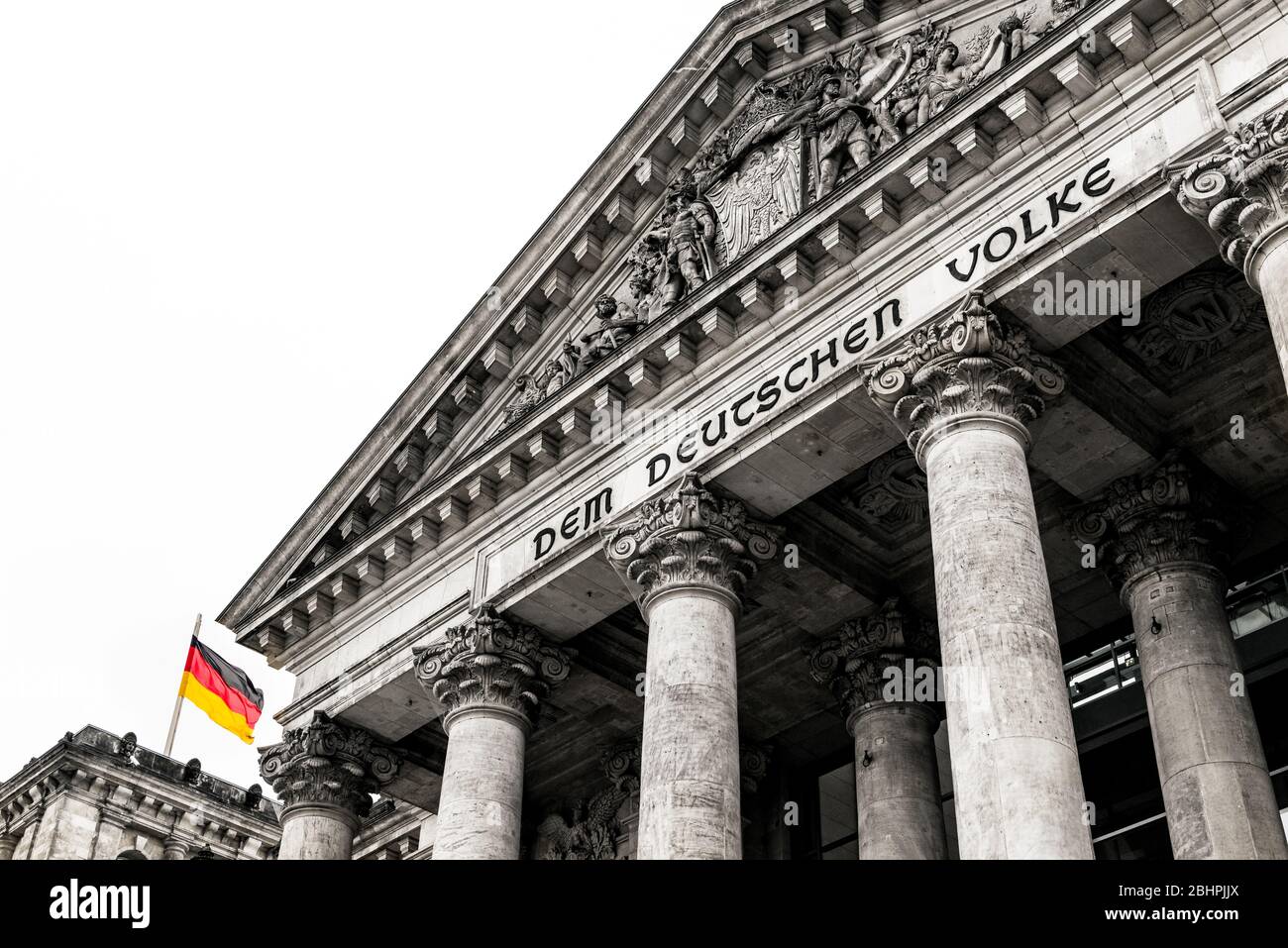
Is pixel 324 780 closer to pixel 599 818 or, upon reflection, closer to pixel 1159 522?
pixel 599 818

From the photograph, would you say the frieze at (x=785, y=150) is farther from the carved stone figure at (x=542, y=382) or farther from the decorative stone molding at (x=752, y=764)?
the decorative stone molding at (x=752, y=764)

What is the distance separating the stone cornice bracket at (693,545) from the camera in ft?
72.1

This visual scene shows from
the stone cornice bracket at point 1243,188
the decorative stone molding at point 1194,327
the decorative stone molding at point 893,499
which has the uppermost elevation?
the decorative stone molding at point 1194,327

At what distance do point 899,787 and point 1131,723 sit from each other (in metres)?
3.57

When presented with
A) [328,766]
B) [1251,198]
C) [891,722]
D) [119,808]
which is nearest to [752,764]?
[891,722]

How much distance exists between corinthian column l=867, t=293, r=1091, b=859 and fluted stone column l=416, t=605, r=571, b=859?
25.4 ft

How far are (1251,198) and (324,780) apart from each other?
58.5 ft

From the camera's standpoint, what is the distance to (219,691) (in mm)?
38281

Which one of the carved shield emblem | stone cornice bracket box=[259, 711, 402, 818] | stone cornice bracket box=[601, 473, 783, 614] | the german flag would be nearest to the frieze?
the carved shield emblem

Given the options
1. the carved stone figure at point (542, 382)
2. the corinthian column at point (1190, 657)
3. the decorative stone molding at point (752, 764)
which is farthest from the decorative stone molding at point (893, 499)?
the carved stone figure at point (542, 382)

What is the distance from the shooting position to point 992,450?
18.8 m

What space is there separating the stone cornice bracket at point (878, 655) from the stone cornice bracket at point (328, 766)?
845 centimetres
